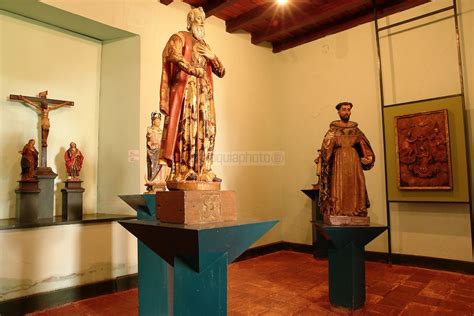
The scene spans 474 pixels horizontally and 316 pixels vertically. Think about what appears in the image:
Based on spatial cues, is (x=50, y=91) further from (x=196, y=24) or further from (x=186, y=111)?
(x=186, y=111)

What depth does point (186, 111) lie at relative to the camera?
197 centimetres

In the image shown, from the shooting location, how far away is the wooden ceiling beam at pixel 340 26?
192 inches

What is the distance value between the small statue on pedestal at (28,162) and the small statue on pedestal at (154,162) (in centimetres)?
124

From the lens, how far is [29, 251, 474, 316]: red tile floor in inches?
121

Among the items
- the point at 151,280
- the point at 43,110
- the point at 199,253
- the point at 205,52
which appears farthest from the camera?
the point at 43,110

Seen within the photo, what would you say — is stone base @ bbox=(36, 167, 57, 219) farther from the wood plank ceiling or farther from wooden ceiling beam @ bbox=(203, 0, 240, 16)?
wooden ceiling beam @ bbox=(203, 0, 240, 16)

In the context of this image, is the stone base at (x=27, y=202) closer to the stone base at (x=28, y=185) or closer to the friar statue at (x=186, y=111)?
the stone base at (x=28, y=185)

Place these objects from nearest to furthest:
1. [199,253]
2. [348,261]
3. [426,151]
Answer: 1. [199,253]
2. [348,261]
3. [426,151]

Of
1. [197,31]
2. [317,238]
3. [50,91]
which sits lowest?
[317,238]

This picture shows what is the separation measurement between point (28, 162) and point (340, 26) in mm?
4905

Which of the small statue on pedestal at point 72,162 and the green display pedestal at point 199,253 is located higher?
the small statue on pedestal at point 72,162

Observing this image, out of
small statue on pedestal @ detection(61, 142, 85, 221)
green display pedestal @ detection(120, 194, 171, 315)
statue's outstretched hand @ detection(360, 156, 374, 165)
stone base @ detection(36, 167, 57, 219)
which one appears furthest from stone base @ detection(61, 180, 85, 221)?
statue's outstretched hand @ detection(360, 156, 374, 165)

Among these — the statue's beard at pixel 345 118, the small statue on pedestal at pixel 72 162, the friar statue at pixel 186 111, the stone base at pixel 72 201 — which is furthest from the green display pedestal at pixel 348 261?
the small statue on pedestal at pixel 72 162

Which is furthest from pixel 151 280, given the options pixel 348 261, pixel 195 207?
pixel 348 261
